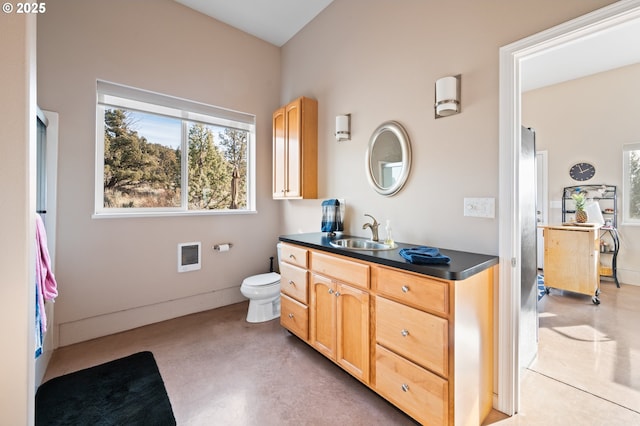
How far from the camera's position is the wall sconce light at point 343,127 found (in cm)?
259

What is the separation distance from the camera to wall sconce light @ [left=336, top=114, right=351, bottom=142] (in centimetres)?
259

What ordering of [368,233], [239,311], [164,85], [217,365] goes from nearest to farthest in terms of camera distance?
1. [217,365]
2. [368,233]
3. [164,85]
4. [239,311]

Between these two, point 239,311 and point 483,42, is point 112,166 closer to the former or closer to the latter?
point 239,311

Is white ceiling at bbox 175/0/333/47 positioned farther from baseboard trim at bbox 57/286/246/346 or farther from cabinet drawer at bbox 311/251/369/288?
baseboard trim at bbox 57/286/246/346

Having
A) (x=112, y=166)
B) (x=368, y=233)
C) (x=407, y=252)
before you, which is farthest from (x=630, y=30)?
(x=112, y=166)

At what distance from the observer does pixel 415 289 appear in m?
1.43

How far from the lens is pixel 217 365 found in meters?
2.07

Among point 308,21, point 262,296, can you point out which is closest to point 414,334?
point 262,296

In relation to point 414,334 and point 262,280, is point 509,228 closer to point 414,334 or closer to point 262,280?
point 414,334

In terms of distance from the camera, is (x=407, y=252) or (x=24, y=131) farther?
(x=407, y=252)

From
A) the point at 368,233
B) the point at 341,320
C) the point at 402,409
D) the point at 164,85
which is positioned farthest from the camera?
the point at 164,85

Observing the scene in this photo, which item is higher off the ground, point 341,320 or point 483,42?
point 483,42

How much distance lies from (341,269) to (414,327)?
0.61 m

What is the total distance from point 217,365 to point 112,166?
6.81 feet
